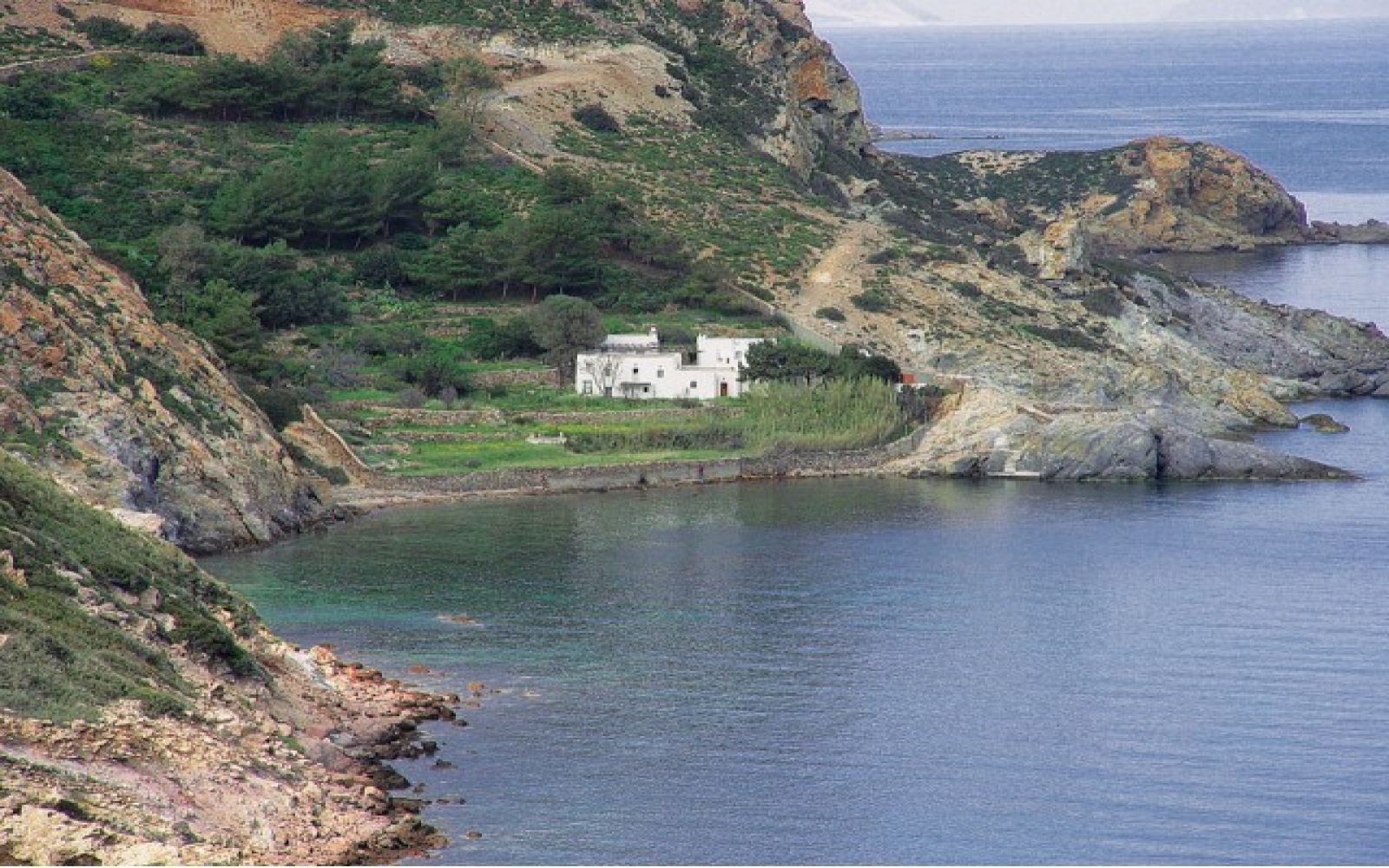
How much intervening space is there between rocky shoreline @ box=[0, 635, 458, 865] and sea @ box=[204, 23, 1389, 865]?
1.30 m

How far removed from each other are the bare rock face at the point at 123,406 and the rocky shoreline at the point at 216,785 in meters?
17.3

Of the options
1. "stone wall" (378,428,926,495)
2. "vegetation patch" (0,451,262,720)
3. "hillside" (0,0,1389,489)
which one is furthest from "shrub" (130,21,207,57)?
"vegetation patch" (0,451,262,720)

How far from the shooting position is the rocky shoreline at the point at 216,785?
131 feet

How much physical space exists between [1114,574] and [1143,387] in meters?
27.7

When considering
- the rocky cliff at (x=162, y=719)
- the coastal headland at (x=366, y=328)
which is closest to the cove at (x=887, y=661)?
the rocky cliff at (x=162, y=719)

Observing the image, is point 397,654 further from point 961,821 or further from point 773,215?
point 773,215

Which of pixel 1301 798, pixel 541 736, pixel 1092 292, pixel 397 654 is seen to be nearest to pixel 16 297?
pixel 397 654

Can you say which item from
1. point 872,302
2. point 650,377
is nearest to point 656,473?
point 650,377

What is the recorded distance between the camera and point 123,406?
71.6 meters

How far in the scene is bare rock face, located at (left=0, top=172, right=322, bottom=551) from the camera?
68750mm

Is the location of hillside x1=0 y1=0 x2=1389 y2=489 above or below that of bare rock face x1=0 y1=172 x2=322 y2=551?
above

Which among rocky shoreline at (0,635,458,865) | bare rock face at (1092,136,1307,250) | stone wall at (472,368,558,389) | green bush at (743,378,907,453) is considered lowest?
rocky shoreline at (0,635,458,865)

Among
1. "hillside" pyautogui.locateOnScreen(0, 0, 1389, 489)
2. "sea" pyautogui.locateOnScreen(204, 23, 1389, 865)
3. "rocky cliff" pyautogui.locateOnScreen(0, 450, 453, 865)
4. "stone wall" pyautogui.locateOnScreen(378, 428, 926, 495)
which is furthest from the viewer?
"hillside" pyautogui.locateOnScreen(0, 0, 1389, 489)

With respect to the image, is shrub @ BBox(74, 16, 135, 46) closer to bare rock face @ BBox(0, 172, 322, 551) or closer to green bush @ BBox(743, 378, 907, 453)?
bare rock face @ BBox(0, 172, 322, 551)
